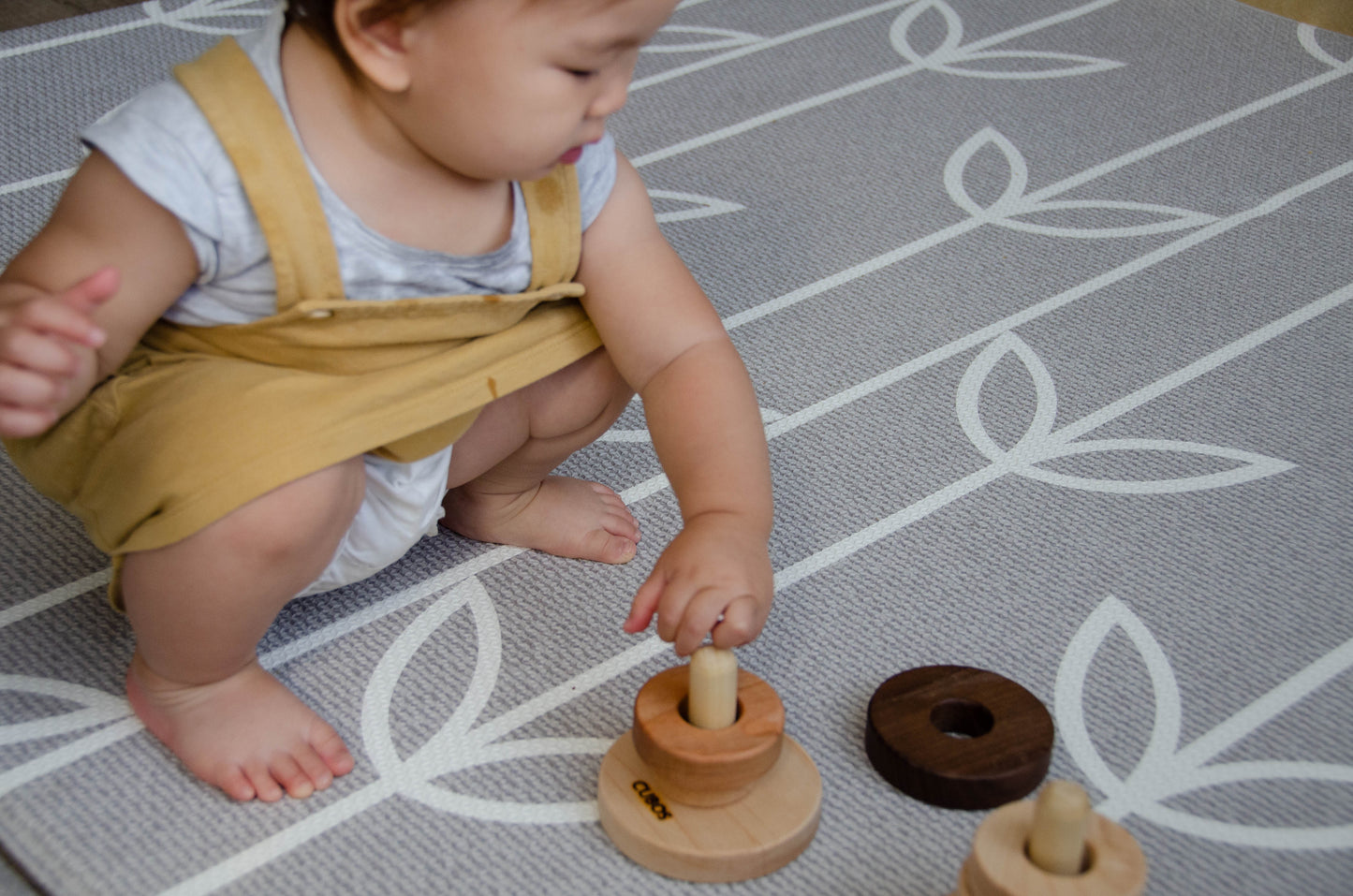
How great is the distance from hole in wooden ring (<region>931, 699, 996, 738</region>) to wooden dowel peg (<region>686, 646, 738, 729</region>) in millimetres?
111

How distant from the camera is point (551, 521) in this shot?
74 centimetres

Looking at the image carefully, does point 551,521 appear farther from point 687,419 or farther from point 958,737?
point 958,737

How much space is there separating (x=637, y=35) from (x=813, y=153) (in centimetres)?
58

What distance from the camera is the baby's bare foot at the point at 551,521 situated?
740mm

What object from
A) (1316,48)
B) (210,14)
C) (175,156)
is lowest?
(1316,48)

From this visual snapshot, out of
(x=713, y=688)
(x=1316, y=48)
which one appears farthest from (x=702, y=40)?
(x=713, y=688)

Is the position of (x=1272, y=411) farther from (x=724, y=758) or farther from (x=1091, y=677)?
(x=724, y=758)

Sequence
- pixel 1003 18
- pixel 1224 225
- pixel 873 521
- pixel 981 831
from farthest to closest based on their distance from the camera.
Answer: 1. pixel 1003 18
2. pixel 1224 225
3. pixel 873 521
4. pixel 981 831

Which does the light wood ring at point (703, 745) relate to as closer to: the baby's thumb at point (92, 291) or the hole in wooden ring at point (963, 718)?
the hole in wooden ring at point (963, 718)

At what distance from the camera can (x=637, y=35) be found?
544 millimetres

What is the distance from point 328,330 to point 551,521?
181 millimetres

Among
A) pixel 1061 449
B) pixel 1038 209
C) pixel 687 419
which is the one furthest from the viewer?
pixel 1038 209

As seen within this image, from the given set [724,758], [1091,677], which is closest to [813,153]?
[1091,677]

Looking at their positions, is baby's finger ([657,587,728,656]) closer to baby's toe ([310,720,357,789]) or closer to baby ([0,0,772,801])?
baby ([0,0,772,801])
